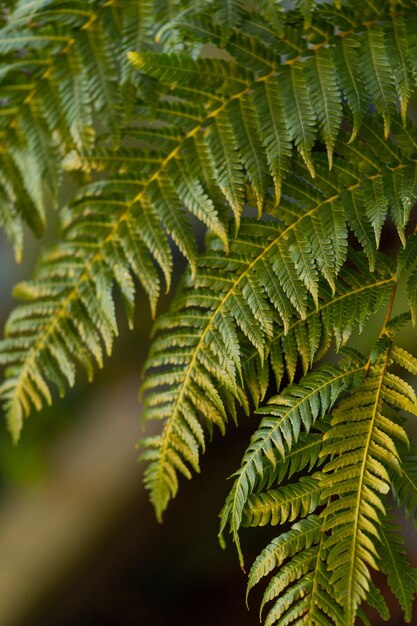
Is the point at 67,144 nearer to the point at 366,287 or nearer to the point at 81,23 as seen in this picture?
the point at 81,23

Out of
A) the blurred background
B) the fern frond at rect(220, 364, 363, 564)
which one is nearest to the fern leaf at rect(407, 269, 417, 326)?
the fern frond at rect(220, 364, 363, 564)

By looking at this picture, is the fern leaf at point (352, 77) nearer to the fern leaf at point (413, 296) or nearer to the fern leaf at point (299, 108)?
the fern leaf at point (299, 108)

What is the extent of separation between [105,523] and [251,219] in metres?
1.58

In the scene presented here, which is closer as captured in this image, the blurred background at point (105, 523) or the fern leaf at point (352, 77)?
the fern leaf at point (352, 77)

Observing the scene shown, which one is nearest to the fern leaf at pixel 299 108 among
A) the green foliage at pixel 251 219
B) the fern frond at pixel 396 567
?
the green foliage at pixel 251 219

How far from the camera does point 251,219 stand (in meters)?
1.10

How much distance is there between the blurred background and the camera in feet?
7.03

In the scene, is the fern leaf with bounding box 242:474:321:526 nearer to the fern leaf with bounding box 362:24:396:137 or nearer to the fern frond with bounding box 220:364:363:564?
the fern frond with bounding box 220:364:363:564

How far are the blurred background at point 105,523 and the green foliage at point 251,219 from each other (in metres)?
1.06

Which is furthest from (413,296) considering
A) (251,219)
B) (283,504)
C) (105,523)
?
(105,523)

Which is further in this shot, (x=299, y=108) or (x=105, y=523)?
(x=105, y=523)

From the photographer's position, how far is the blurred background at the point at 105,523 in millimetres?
2143

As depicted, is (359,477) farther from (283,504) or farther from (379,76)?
(379,76)

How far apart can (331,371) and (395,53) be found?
0.54 m
